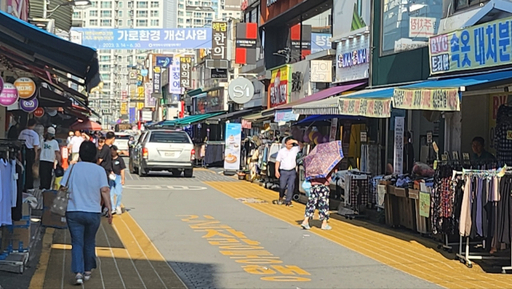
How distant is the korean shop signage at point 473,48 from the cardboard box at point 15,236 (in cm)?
826

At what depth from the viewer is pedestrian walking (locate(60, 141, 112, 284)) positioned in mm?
8477

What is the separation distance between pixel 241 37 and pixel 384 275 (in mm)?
28687

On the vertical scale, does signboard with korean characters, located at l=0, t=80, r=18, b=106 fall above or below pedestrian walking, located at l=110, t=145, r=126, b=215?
above

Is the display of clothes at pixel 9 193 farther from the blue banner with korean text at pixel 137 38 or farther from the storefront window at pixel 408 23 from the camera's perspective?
the blue banner with korean text at pixel 137 38

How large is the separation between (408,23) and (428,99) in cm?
598

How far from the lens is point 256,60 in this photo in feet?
125

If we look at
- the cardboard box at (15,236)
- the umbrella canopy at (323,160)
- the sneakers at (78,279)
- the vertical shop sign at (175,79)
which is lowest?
the sneakers at (78,279)

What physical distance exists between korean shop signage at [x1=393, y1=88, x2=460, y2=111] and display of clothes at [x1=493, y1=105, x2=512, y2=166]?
2.01 metres

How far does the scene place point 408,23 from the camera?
17328mm

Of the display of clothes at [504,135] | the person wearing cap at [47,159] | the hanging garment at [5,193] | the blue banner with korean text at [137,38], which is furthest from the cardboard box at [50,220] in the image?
the blue banner with korean text at [137,38]

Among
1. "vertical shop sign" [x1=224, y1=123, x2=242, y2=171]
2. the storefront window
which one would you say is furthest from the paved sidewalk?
"vertical shop sign" [x1=224, y1=123, x2=242, y2=171]

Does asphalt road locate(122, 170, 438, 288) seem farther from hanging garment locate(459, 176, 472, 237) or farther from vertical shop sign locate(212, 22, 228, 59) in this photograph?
vertical shop sign locate(212, 22, 228, 59)

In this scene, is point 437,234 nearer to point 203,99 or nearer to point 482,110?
point 482,110

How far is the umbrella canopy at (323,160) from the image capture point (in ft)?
45.4
